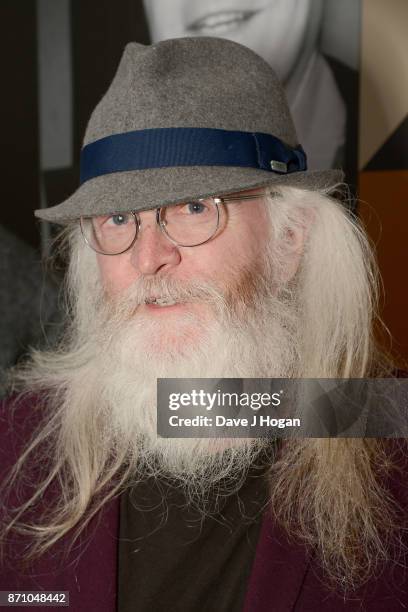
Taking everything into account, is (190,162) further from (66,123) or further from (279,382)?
(66,123)

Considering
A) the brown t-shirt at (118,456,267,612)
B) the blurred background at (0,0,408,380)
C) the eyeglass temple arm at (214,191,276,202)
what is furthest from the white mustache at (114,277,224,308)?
the blurred background at (0,0,408,380)

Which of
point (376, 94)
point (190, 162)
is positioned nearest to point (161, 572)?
point (190, 162)

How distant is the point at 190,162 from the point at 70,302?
1.38 ft

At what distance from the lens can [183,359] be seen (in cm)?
92

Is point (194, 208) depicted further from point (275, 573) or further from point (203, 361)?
point (275, 573)

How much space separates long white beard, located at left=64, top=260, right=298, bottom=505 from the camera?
3.03ft

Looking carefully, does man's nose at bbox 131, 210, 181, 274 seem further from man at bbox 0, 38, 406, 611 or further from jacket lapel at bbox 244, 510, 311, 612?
jacket lapel at bbox 244, 510, 311, 612

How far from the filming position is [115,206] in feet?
2.93

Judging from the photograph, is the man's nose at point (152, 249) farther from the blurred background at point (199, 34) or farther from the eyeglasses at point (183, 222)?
the blurred background at point (199, 34)

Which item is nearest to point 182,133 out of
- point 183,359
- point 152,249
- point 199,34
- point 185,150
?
point 185,150

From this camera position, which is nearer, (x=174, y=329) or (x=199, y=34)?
(x=174, y=329)

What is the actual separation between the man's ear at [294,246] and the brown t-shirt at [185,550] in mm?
268

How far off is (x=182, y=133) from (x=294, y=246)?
9.2 inches

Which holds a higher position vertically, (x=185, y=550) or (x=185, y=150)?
(x=185, y=150)
